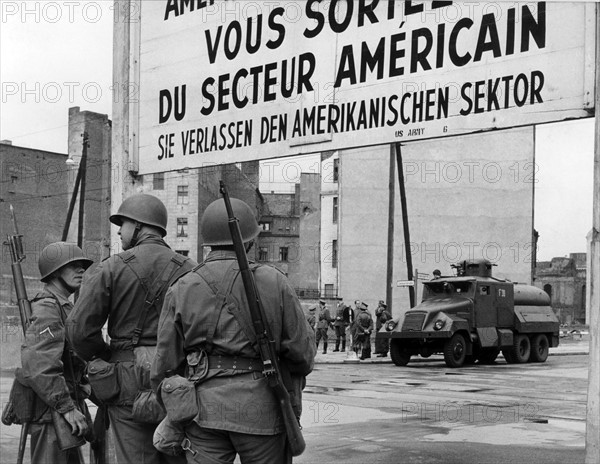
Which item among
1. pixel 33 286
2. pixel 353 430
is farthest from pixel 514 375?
pixel 33 286

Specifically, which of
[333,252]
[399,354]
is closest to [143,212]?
[399,354]

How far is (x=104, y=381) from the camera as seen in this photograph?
4.70m

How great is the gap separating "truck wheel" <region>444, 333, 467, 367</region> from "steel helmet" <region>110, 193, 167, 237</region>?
17.6 meters

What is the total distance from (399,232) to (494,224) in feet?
16.1

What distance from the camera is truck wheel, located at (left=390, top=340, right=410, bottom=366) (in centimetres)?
2294

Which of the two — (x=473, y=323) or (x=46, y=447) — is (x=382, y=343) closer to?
(x=473, y=323)

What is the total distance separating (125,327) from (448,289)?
19711 mm

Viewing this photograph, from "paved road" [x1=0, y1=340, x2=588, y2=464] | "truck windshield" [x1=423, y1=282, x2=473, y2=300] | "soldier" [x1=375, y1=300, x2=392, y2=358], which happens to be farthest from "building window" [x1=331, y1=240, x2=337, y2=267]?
"paved road" [x1=0, y1=340, x2=588, y2=464]

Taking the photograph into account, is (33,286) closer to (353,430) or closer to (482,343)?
(482,343)

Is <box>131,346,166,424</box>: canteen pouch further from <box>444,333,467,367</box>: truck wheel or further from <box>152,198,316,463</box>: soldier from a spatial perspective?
<box>444,333,467,367</box>: truck wheel

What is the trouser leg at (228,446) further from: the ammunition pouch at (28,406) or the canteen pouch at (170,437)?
the ammunition pouch at (28,406)

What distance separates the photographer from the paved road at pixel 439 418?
8.27 m

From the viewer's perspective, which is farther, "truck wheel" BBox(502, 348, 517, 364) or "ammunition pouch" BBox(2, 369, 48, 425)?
"truck wheel" BBox(502, 348, 517, 364)

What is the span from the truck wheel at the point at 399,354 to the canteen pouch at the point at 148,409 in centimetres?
1865
